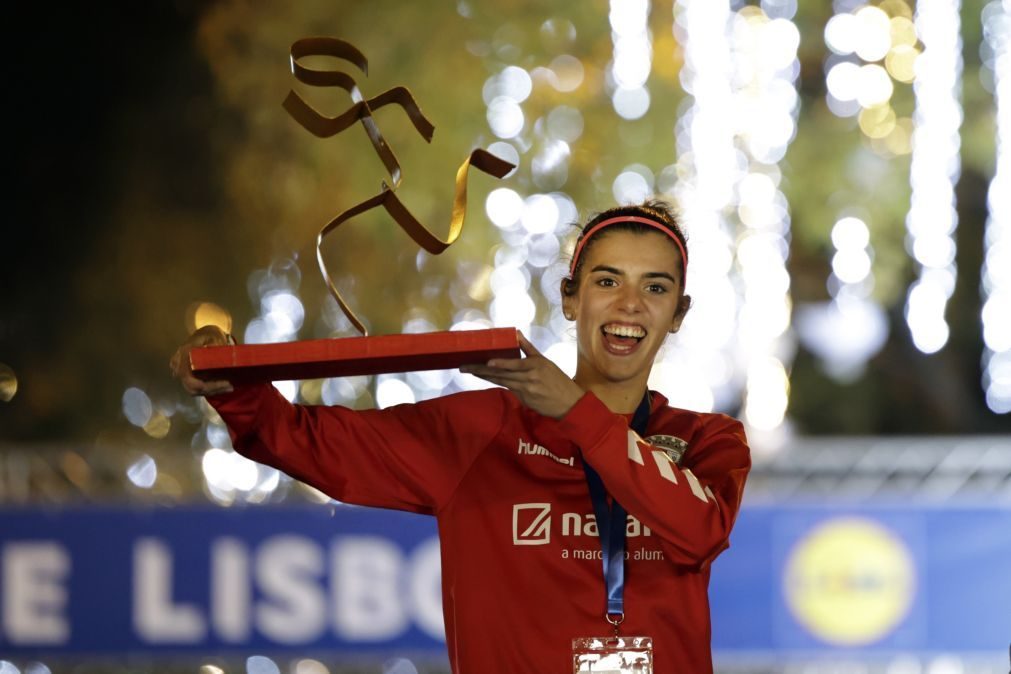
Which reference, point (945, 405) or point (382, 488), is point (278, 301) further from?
point (382, 488)

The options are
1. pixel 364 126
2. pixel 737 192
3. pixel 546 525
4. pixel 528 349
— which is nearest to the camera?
pixel 528 349

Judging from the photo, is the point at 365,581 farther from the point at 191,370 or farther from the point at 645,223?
the point at 191,370

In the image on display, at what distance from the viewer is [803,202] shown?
7535mm

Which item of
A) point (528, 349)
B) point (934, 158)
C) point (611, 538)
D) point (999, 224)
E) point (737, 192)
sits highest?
point (934, 158)

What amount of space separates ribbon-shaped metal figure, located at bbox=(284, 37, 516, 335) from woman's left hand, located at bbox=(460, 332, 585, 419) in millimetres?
369

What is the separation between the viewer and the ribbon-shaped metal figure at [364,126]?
2.25 m

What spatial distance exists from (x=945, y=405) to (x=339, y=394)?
12.3 feet

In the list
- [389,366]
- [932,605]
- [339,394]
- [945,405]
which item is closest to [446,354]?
[389,366]

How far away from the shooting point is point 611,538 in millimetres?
2094

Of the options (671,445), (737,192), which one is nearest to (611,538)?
(671,445)

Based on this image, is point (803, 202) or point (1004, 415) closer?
point (803, 202)

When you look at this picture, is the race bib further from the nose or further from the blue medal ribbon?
the nose

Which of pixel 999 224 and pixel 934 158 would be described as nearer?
pixel 999 224

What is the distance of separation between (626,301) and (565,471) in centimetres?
30
